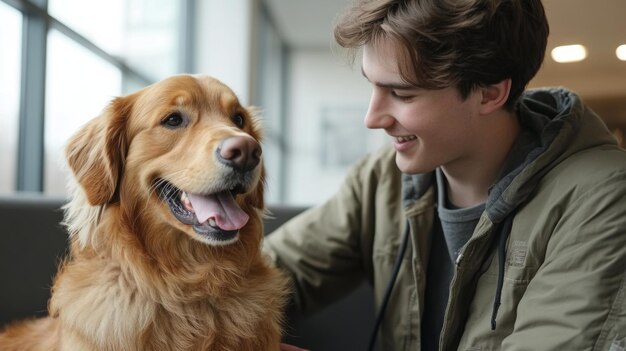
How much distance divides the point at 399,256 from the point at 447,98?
1.61 ft

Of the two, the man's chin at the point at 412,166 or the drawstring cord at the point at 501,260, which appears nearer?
the drawstring cord at the point at 501,260

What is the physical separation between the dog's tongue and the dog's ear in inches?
8.2

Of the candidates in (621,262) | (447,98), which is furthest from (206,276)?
(621,262)

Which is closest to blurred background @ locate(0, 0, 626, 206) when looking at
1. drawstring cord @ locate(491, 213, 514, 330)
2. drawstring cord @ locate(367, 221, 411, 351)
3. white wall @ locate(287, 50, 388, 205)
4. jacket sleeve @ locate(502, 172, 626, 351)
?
drawstring cord @ locate(367, 221, 411, 351)

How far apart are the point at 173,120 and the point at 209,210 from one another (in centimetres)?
27

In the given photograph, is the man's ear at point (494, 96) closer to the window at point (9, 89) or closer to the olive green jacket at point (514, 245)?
the olive green jacket at point (514, 245)

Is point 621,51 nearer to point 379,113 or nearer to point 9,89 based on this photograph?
point 379,113

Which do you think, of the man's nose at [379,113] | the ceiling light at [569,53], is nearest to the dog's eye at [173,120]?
the man's nose at [379,113]

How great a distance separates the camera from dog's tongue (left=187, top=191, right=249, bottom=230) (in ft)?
4.97

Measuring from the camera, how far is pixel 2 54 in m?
2.63

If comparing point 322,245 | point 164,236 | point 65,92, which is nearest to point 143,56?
point 65,92

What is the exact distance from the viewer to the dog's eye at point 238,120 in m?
1.76

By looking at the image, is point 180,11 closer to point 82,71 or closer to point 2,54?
point 82,71

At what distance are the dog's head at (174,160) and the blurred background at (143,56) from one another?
0.12 metres
